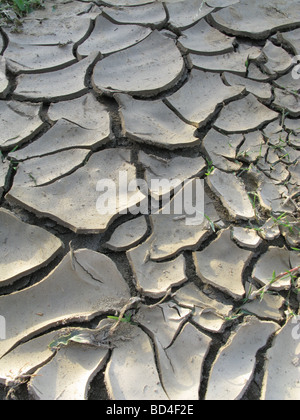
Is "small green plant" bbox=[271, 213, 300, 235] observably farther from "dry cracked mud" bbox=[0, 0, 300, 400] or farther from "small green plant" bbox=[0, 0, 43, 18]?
"small green plant" bbox=[0, 0, 43, 18]

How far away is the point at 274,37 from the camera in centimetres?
233

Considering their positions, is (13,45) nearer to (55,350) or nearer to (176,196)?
(176,196)

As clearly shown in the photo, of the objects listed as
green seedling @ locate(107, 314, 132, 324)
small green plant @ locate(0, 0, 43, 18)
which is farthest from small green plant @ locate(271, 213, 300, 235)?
small green plant @ locate(0, 0, 43, 18)

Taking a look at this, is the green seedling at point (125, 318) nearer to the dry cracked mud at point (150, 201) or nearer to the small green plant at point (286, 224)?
the dry cracked mud at point (150, 201)

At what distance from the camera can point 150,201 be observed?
1.73 meters

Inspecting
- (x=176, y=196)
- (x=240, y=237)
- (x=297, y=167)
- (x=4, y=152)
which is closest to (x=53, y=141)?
(x=4, y=152)

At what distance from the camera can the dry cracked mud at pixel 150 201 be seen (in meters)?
1.41

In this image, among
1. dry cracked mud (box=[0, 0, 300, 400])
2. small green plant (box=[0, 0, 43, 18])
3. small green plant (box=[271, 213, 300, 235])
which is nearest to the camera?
dry cracked mud (box=[0, 0, 300, 400])

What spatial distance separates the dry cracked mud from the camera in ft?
4.61

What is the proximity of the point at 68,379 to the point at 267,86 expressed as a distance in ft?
4.98

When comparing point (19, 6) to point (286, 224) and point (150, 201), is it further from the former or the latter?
point (286, 224)

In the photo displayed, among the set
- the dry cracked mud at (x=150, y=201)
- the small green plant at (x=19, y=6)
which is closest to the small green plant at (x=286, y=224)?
the dry cracked mud at (x=150, y=201)

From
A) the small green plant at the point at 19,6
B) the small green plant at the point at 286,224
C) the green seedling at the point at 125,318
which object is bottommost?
the small green plant at the point at 286,224

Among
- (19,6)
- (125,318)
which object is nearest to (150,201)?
(125,318)
